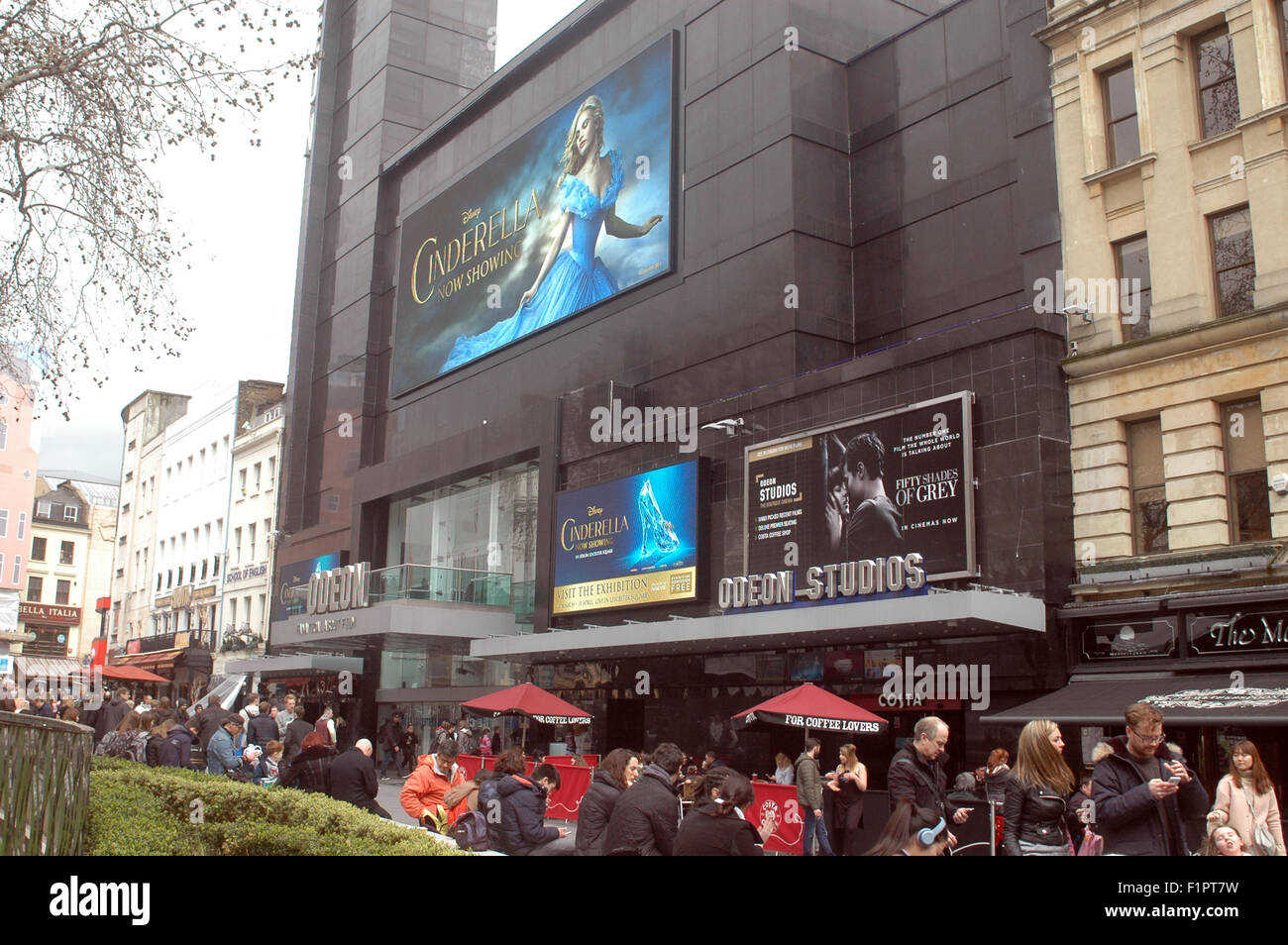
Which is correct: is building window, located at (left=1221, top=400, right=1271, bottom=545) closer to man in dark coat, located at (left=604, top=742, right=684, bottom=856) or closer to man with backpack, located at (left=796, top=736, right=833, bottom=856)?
man with backpack, located at (left=796, top=736, right=833, bottom=856)

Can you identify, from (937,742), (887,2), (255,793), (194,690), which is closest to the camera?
(937,742)

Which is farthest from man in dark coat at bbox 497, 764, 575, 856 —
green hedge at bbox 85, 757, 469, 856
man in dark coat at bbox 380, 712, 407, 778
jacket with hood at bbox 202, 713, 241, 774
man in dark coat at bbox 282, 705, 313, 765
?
man in dark coat at bbox 380, 712, 407, 778

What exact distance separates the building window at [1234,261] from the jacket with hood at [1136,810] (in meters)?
14.5

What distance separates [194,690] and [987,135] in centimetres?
4520

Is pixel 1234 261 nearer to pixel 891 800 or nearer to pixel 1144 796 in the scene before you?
pixel 891 800

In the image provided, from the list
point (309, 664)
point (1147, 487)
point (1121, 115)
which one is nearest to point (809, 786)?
point (1147, 487)

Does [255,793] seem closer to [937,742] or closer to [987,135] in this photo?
[937,742]

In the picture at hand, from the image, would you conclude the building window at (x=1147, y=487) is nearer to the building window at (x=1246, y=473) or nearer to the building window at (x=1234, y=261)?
the building window at (x=1246, y=473)

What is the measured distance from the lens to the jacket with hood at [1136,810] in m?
6.52

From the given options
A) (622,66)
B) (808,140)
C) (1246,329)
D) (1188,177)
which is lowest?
(1246,329)

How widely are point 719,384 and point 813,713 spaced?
1211cm

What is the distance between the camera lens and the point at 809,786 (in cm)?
1639

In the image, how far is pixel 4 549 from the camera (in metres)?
72.1

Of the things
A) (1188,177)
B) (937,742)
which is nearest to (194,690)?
(1188,177)
